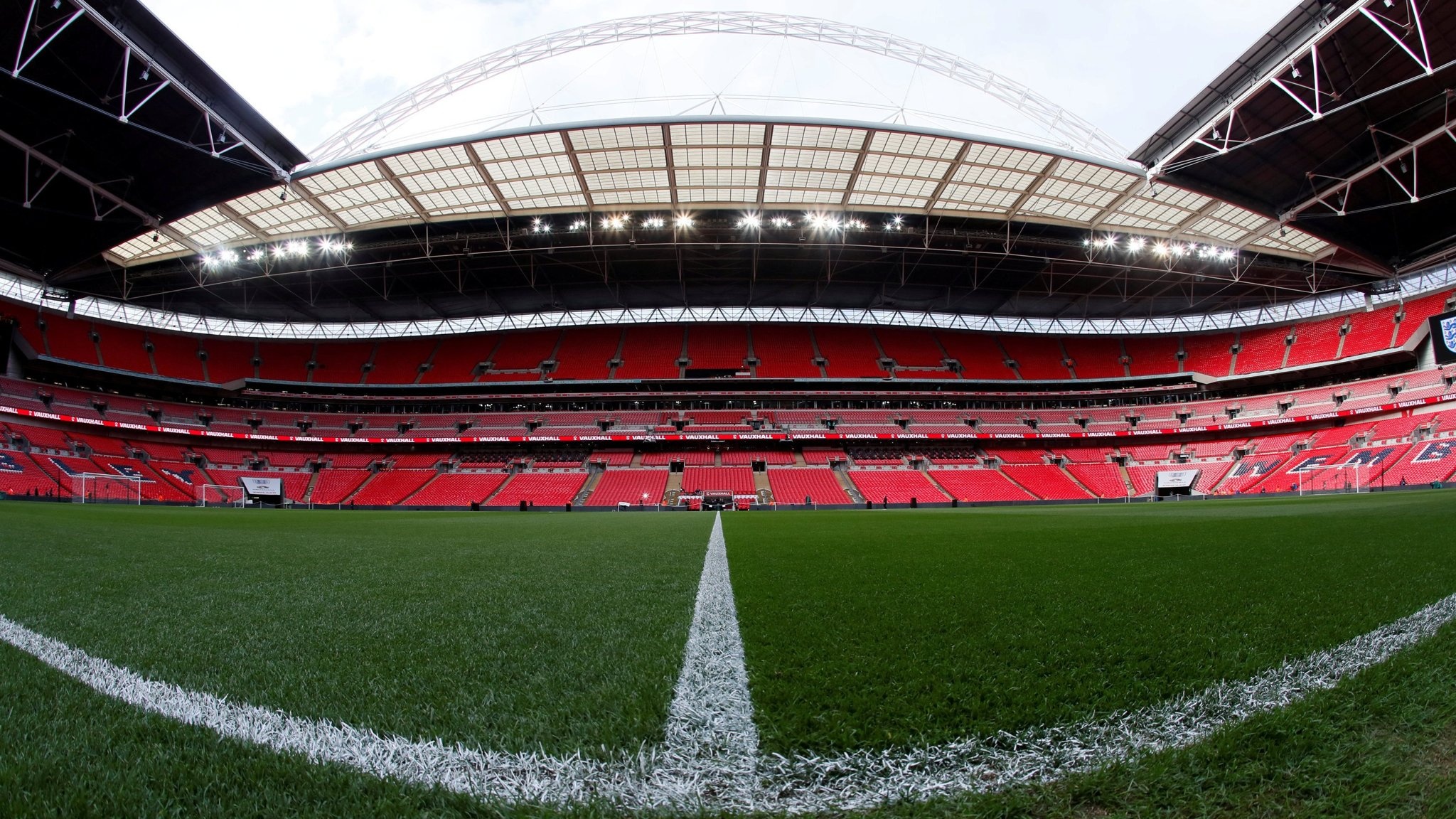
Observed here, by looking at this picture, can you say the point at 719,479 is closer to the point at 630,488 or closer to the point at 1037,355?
the point at 630,488

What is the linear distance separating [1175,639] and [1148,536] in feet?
20.9

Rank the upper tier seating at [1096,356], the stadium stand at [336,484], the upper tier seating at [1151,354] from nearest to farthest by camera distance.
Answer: the stadium stand at [336,484], the upper tier seating at [1151,354], the upper tier seating at [1096,356]

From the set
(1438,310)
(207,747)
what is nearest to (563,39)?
(207,747)

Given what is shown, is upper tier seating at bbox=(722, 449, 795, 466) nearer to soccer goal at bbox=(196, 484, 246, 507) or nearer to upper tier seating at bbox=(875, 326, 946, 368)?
upper tier seating at bbox=(875, 326, 946, 368)

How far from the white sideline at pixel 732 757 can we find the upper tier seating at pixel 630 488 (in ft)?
108

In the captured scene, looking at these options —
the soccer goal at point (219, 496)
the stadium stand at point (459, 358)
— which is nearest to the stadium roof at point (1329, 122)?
the stadium stand at point (459, 358)

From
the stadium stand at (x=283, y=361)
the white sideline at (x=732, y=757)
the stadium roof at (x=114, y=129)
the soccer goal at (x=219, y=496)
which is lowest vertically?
the soccer goal at (x=219, y=496)

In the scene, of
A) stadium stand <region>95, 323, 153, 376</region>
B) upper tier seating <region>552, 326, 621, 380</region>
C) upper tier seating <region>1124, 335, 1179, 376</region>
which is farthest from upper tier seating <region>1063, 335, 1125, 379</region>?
stadium stand <region>95, 323, 153, 376</region>

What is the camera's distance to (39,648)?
7.08 ft

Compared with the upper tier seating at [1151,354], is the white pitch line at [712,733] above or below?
below

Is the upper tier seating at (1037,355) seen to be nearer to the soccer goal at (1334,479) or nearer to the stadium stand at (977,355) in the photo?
the stadium stand at (977,355)

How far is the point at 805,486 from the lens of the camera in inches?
1412

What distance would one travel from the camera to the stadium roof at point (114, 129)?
49.1ft

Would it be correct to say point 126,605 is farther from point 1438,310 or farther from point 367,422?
point 1438,310
